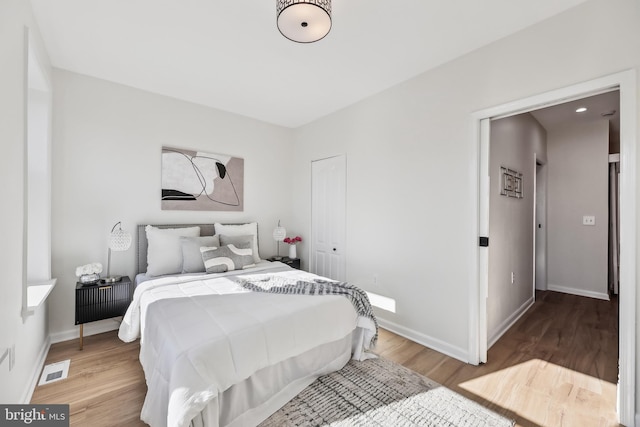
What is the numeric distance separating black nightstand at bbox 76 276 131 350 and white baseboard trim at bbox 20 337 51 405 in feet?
0.85

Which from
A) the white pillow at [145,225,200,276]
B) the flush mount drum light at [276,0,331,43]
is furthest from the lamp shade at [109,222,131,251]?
the flush mount drum light at [276,0,331,43]

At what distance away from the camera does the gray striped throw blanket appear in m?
2.27

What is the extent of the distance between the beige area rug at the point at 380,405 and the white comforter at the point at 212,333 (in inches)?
12.7

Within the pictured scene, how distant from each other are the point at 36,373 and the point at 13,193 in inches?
58.5

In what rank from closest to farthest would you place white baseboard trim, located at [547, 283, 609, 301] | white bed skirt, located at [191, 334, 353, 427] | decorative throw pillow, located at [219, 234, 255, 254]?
white bed skirt, located at [191, 334, 353, 427], decorative throw pillow, located at [219, 234, 255, 254], white baseboard trim, located at [547, 283, 609, 301]

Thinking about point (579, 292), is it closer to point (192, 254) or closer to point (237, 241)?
point (237, 241)

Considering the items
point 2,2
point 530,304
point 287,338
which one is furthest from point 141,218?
point 530,304

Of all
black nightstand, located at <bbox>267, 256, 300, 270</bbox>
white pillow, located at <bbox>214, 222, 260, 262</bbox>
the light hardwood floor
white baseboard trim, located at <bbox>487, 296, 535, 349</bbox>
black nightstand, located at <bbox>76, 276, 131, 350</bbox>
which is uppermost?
white pillow, located at <bbox>214, 222, 260, 262</bbox>

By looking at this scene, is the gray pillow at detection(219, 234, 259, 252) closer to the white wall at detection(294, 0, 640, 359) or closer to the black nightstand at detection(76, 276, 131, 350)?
the black nightstand at detection(76, 276, 131, 350)

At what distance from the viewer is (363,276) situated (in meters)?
3.40

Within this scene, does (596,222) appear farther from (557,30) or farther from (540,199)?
(557,30)

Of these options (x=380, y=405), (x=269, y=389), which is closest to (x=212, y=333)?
(x=269, y=389)

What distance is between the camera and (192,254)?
9.71 ft

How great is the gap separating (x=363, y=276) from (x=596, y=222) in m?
3.69
